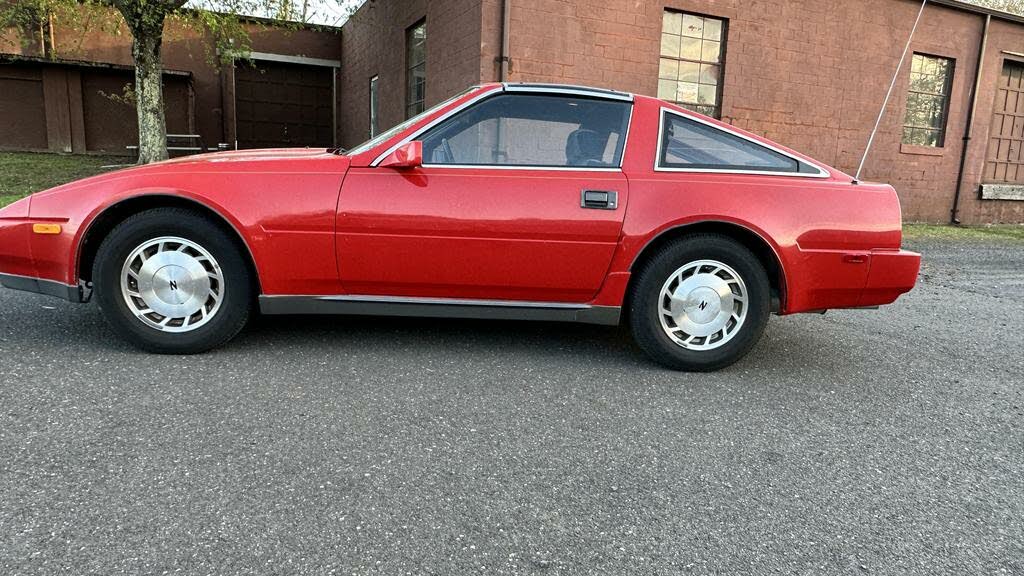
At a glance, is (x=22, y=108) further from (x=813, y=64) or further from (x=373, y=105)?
(x=813, y=64)

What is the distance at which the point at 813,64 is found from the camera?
11812 mm

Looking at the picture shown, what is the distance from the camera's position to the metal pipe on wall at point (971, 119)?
13.3 metres

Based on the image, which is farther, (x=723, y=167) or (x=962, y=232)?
(x=962, y=232)

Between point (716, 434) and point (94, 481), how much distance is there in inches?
92.2

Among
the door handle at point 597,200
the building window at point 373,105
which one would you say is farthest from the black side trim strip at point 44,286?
the building window at point 373,105

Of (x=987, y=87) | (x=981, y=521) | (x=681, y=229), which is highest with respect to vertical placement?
(x=987, y=87)

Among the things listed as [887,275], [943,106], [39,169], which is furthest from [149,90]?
[943,106]

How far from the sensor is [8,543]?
1864 mm

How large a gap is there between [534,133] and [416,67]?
10109 mm

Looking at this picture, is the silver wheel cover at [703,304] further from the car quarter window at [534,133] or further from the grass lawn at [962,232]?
the grass lawn at [962,232]

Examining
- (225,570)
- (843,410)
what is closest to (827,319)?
(843,410)

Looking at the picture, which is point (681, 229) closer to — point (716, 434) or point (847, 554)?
point (716, 434)

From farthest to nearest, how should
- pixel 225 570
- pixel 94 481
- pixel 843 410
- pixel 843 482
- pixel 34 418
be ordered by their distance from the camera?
pixel 843 410
pixel 34 418
pixel 843 482
pixel 94 481
pixel 225 570

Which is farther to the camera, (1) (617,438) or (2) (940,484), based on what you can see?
(1) (617,438)
